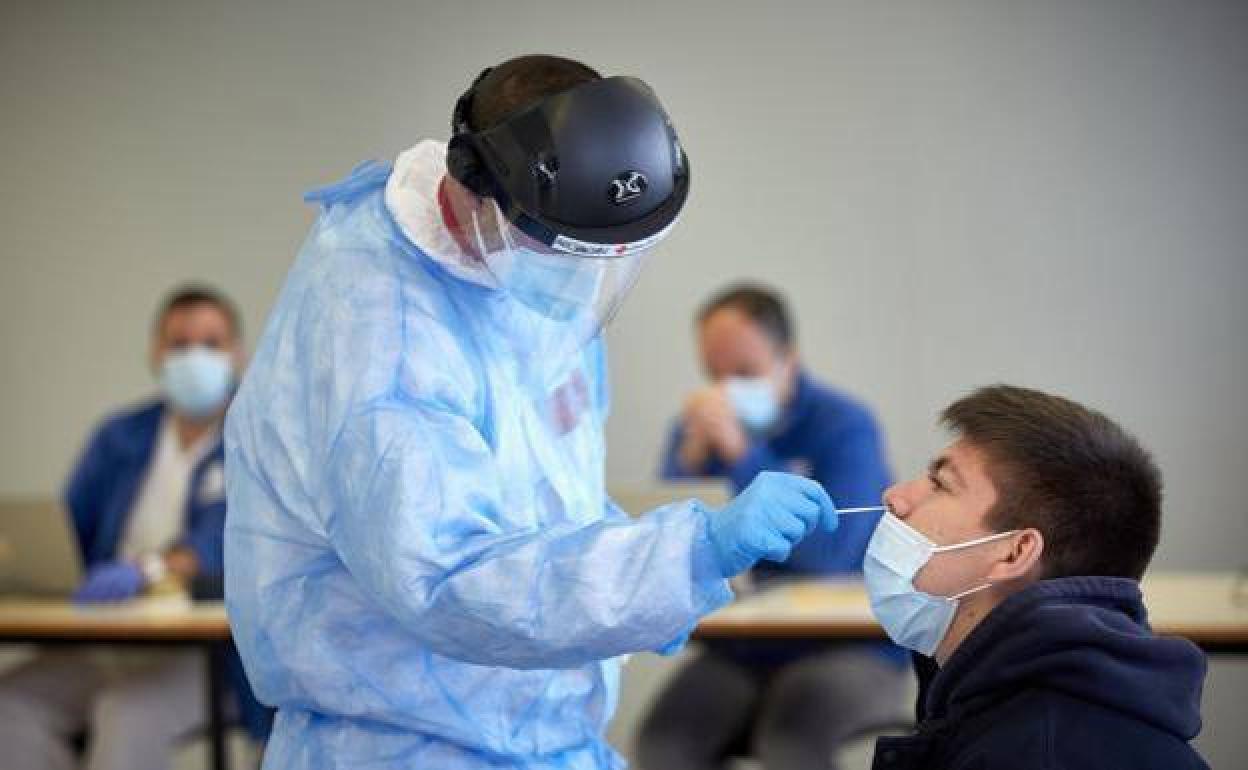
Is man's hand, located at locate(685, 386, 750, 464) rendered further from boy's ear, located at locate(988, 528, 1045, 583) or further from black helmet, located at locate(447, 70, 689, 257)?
black helmet, located at locate(447, 70, 689, 257)

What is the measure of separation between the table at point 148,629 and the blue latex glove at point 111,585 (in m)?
0.03

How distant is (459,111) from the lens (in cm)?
Result: 158

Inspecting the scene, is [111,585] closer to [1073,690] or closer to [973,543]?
[973,543]

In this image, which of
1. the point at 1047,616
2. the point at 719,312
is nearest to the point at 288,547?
the point at 1047,616

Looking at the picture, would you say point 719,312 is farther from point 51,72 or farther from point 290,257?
point 51,72

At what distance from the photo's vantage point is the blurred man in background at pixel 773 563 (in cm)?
322

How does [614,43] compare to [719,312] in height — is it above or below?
above

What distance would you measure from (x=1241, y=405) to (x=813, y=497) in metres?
3.46

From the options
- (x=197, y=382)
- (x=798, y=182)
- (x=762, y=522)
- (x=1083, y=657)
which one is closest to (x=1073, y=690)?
(x=1083, y=657)

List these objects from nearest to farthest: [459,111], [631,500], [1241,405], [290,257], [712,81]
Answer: [459,111] < [631,500] < [1241,405] < [712,81] < [290,257]

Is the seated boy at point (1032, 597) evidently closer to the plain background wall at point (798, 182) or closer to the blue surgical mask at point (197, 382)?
the blue surgical mask at point (197, 382)


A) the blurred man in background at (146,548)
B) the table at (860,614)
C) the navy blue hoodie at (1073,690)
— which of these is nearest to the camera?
the navy blue hoodie at (1073,690)

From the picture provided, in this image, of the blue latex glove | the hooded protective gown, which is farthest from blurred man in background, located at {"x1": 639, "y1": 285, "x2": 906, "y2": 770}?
the hooded protective gown

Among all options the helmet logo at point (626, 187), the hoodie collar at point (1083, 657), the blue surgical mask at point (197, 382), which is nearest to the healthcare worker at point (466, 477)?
the helmet logo at point (626, 187)
